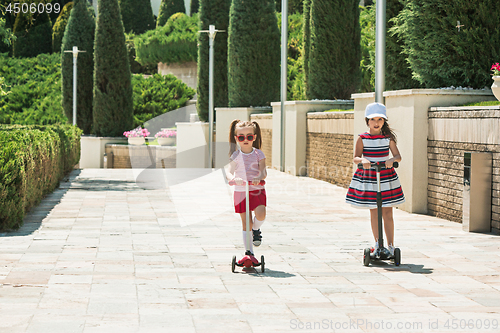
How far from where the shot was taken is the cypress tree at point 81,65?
125 feet

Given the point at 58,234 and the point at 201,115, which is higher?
the point at 201,115

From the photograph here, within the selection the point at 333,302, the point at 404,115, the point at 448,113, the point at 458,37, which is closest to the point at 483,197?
the point at 448,113

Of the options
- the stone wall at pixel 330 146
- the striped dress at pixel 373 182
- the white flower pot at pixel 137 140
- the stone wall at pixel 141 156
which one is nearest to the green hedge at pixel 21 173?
the striped dress at pixel 373 182

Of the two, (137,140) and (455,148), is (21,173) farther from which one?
(137,140)

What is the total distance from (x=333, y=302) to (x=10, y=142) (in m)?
5.66

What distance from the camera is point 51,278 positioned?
6.04m

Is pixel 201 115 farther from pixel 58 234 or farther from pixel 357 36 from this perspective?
pixel 58 234

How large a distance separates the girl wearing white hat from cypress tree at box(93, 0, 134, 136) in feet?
96.6

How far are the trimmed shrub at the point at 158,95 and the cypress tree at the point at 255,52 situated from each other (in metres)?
17.0

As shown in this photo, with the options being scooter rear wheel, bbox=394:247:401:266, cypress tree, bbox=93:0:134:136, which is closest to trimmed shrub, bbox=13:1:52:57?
Answer: cypress tree, bbox=93:0:134:136

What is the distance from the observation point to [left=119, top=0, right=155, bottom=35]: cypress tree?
2311 inches

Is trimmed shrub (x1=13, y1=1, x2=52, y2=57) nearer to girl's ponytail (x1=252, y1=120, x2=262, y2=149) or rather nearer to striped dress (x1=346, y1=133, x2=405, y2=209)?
girl's ponytail (x1=252, y1=120, x2=262, y2=149)

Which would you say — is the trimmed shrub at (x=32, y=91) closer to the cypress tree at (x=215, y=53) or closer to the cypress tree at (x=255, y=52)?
the cypress tree at (x=215, y=53)

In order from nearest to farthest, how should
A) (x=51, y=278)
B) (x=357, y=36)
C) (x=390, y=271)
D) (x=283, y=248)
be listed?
(x=51, y=278) < (x=390, y=271) < (x=283, y=248) < (x=357, y=36)
